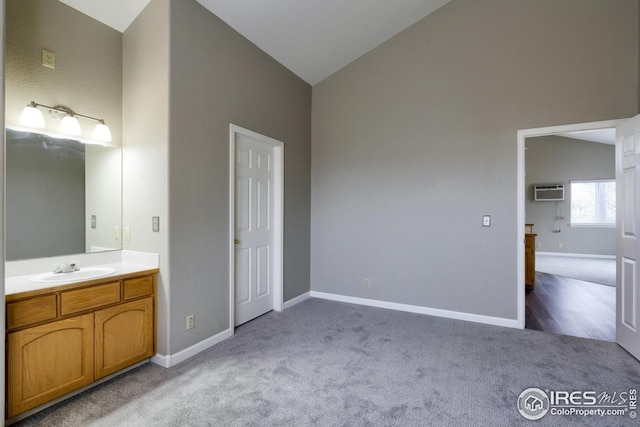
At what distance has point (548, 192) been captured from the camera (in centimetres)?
867

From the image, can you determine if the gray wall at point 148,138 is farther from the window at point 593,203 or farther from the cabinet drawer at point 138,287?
the window at point 593,203

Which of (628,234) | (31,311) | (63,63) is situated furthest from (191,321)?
(628,234)

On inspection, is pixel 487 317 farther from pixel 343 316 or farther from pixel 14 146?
pixel 14 146

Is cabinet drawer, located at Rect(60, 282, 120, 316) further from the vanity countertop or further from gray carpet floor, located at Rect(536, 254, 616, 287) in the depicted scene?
gray carpet floor, located at Rect(536, 254, 616, 287)

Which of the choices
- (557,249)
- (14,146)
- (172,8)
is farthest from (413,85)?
(557,249)

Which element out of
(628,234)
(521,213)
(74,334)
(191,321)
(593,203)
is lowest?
(191,321)

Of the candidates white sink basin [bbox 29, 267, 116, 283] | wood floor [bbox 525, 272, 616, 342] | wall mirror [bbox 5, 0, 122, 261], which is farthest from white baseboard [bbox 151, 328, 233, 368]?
wood floor [bbox 525, 272, 616, 342]

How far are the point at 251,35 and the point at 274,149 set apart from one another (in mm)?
1247

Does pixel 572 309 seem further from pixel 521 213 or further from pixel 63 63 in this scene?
pixel 63 63

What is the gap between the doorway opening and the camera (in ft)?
10.9

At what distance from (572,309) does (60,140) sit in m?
5.81

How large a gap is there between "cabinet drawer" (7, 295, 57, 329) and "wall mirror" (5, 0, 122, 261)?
53cm

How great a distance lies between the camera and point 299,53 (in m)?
3.80

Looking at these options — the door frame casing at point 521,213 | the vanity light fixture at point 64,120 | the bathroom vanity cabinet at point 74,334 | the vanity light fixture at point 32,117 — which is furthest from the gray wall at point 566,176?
the vanity light fixture at point 32,117
